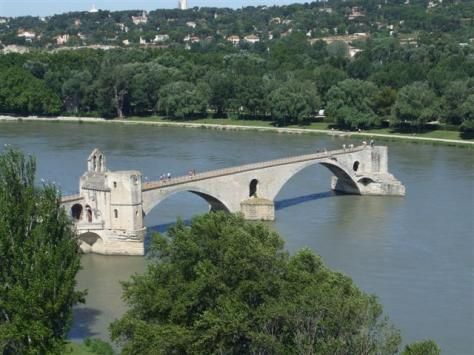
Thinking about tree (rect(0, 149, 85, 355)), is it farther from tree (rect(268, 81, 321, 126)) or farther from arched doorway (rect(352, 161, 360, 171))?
tree (rect(268, 81, 321, 126))

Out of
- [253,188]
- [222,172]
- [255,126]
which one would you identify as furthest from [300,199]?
[255,126]

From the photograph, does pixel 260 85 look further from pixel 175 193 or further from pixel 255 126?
pixel 175 193

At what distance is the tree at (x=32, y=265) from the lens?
65.3 feet

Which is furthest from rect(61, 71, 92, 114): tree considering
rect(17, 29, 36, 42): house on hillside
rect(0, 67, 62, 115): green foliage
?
rect(17, 29, 36, 42): house on hillside

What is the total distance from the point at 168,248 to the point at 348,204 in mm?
24133

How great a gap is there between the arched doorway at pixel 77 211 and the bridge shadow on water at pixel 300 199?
35.4ft

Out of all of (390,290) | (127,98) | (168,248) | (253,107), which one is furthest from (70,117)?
(168,248)

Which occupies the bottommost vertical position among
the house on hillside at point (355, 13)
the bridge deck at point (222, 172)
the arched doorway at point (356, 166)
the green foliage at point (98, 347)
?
the green foliage at point (98, 347)

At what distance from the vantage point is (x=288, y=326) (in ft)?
60.4

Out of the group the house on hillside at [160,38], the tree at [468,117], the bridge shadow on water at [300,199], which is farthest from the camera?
the house on hillside at [160,38]

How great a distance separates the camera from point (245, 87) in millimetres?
77062

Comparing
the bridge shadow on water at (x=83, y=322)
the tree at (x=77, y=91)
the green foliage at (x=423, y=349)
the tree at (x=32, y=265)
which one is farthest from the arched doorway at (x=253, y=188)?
the tree at (x=77, y=91)

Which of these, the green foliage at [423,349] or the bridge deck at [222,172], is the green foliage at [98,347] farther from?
the bridge deck at [222,172]

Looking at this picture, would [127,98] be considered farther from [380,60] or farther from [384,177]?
[384,177]
